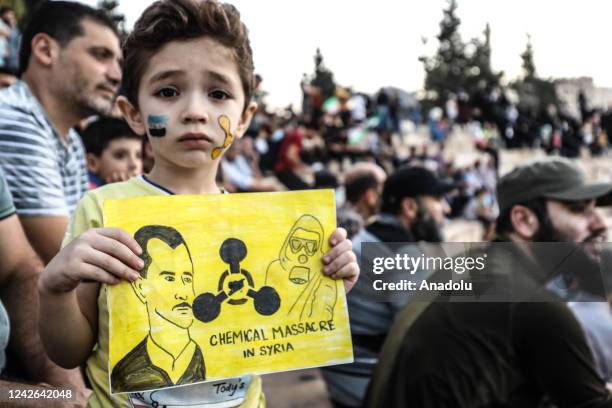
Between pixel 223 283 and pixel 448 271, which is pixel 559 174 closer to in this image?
pixel 448 271

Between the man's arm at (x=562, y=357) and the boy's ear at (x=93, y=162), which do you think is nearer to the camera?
the man's arm at (x=562, y=357)

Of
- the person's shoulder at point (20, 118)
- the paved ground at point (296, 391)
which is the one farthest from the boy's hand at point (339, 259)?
the paved ground at point (296, 391)

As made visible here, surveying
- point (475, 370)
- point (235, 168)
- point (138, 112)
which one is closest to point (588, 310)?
point (475, 370)

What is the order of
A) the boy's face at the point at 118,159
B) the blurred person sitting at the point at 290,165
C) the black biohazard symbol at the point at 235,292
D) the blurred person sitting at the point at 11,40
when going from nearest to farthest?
the black biohazard symbol at the point at 235,292 < the boy's face at the point at 118,159 < the blurred person sitting at the point at 11,40 < the blurred person sitting at the point at 290,165

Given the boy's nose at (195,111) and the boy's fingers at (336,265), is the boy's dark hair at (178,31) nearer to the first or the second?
the boy's nose at (195,111)

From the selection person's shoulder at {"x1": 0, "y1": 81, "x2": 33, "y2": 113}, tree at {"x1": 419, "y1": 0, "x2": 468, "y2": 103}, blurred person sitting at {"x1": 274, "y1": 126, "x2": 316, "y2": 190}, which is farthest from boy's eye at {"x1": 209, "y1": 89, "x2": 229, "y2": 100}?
tree at {"x1": 419, "y1": 0, "x2": 468, "y2": 103}

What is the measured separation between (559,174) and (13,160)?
2.22 metres

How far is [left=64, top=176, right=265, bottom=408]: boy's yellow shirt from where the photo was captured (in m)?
1.28

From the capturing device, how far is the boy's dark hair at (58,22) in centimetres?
239

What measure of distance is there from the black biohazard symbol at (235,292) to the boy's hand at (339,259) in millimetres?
134

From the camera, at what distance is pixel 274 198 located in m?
1.29

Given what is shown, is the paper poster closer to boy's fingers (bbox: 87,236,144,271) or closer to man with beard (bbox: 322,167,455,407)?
boy's fingers (bbox: 87,236,144,271)

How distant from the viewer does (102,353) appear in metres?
1.30

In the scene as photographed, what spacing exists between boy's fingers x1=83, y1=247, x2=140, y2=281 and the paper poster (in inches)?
1.3
